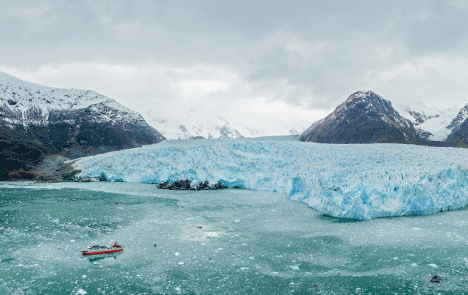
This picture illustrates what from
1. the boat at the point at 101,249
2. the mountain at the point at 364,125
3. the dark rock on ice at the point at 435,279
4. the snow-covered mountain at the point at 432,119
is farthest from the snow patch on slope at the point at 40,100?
the snow-covered mountain at the point at 432,119

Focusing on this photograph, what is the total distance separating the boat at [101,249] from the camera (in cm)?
995

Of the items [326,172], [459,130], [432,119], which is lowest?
[326,172]

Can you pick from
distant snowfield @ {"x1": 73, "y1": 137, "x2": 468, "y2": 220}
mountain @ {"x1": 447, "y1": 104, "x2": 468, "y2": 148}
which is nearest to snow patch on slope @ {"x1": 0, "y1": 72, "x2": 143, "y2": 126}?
distant snowfield @ {"x1": 73, "y1": 137, "x2": 468, "y2": 220}

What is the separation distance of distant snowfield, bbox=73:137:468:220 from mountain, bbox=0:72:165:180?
703 inches

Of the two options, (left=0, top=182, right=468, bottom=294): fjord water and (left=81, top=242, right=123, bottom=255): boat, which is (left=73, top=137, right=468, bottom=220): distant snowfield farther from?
(left=81, top=242, right=123, bottom=255): boat

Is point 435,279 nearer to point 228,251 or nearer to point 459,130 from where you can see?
point 228,251

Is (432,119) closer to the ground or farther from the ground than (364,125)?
farther from the ground

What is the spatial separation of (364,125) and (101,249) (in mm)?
75952

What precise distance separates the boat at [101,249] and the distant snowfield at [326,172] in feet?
30.9

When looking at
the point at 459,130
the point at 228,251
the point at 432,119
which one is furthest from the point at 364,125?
the point at 228,251

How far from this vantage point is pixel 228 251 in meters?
10.3

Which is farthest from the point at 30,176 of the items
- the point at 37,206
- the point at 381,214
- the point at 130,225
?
the point at 381,214

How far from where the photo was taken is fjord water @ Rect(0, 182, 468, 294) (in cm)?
786

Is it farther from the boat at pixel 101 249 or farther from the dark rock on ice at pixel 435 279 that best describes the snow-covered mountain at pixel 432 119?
the boat at pixel 101 249
